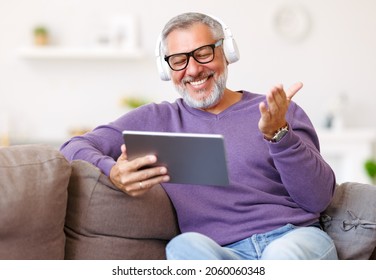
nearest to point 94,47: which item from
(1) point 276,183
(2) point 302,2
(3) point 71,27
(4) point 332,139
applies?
(3) point 71,27

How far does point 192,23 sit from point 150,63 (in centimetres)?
290

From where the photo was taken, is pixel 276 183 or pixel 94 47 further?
pixel 94 47

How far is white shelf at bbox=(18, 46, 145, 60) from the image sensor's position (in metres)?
4.70

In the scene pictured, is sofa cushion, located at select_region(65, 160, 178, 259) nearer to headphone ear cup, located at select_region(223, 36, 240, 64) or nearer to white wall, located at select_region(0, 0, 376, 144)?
headphone ear cup, located at select_region(223, 36, 240, 64)

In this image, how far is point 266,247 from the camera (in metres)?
1.71

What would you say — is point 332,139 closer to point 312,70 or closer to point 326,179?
point 312,70

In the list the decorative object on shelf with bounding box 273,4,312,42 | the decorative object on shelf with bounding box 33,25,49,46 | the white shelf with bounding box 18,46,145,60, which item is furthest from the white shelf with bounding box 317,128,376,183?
the decorative object on shelf with bounding box 33,25,49,46

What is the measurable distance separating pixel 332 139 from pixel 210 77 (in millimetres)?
2803

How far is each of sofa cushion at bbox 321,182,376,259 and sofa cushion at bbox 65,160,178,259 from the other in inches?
22.6

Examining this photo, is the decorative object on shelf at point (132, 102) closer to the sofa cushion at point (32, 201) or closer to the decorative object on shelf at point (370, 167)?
the decorative object on shelf at point (370, 167)

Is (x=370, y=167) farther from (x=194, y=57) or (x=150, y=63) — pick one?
(x=194, y=57)

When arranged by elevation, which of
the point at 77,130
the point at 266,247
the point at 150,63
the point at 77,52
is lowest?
the point at 77,130

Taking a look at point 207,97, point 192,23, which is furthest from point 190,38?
point 207,97

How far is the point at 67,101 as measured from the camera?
486 cm
